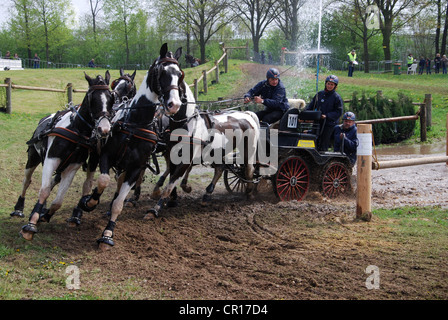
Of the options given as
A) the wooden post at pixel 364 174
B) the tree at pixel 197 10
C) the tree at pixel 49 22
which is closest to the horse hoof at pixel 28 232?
the wooden post at pixel 364 174

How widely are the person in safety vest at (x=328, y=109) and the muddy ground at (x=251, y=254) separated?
1.32 m

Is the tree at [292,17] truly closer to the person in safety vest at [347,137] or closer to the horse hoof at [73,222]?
the person in safety vest at [347,137]

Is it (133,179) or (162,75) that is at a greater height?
(162,75)

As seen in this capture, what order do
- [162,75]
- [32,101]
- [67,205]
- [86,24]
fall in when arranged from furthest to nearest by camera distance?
[86,24] < [32,101] < [67,205] < [162,75]

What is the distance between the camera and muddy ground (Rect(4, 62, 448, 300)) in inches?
179

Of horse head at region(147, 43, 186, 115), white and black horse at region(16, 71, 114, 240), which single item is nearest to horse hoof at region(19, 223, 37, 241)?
white and black horse at region(16, 71, 114, 240)

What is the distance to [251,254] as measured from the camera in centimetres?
569

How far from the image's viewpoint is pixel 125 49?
152ft

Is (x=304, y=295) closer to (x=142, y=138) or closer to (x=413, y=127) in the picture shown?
(x=142, y=138)

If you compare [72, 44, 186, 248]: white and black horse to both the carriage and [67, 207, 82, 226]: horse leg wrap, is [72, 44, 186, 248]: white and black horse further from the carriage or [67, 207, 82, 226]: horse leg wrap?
the carriage

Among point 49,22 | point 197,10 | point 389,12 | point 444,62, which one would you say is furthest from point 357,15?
point 49,22

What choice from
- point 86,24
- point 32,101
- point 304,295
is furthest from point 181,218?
point 86,24

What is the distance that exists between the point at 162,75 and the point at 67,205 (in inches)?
144

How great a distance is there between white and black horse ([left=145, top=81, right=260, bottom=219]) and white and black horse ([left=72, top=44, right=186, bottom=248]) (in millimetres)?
908
